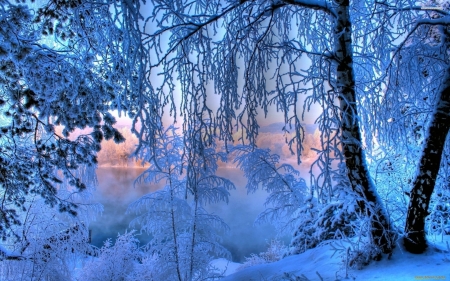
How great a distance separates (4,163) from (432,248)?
5.32 metres

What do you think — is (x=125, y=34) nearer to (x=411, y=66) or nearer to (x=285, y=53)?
(x=285, y=53)

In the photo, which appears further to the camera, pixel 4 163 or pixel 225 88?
pixel 4 163

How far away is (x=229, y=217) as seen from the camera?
61.7ft

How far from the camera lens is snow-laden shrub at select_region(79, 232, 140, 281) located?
24.9ft

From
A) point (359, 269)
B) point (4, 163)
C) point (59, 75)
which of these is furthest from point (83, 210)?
point (359, 269)

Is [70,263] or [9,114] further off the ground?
[9,114]

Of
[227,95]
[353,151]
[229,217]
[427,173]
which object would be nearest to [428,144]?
[427,173]

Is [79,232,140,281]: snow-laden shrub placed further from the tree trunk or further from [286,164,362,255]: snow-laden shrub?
the tree trunk

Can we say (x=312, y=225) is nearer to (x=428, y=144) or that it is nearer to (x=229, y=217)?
(x=428, y=144)

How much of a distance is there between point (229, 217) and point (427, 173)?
16.6 metres

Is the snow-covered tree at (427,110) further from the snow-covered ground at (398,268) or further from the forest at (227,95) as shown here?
the snow-covered ground at (398,268)

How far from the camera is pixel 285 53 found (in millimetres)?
2621

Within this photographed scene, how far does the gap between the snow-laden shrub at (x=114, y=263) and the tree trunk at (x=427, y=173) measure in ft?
22.6

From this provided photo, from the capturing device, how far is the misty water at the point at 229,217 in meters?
16.9
